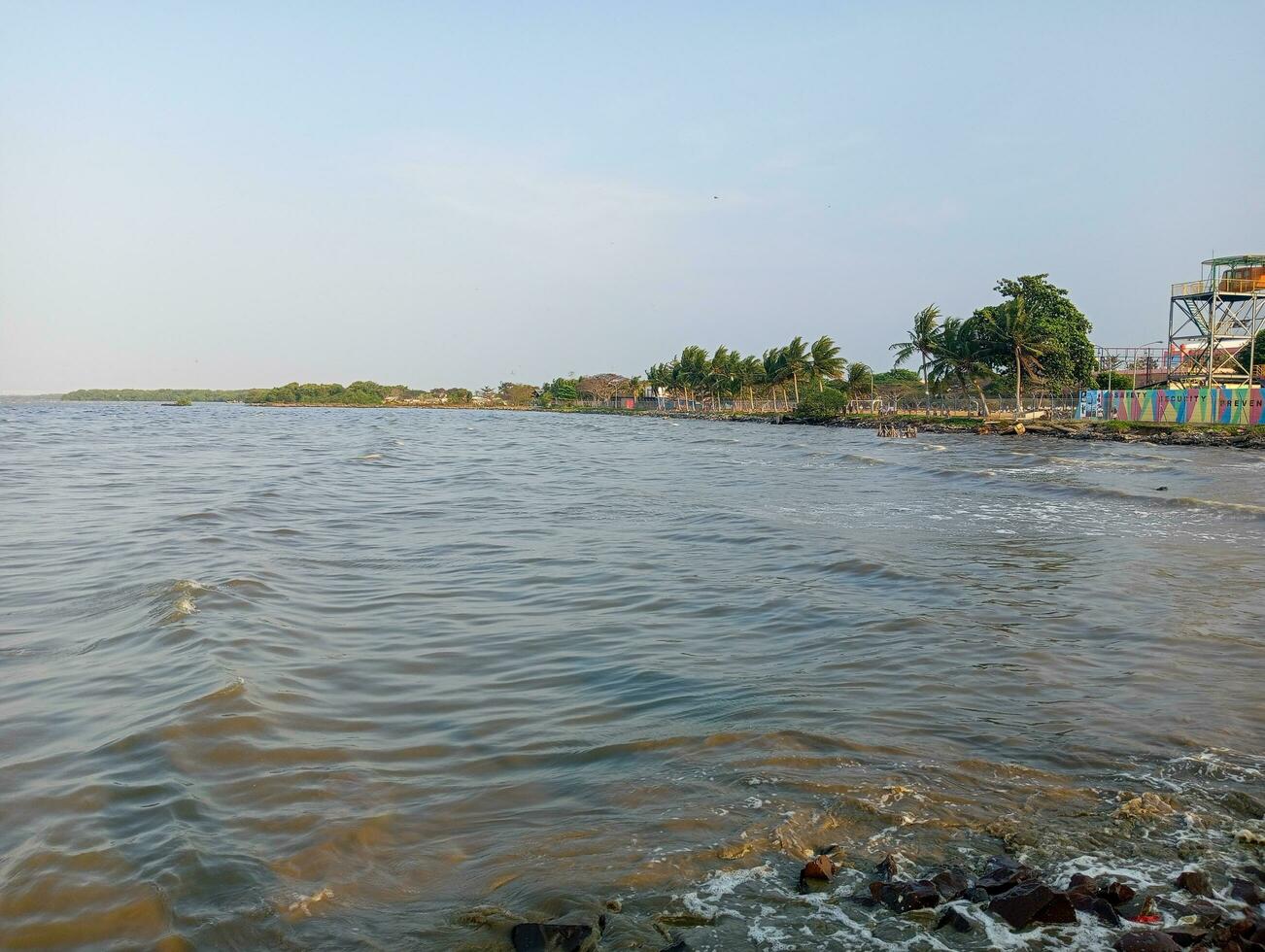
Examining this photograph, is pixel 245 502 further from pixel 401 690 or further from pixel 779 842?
pixel 779 842

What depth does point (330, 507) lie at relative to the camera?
59.6ft

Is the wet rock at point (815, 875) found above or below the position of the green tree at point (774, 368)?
below

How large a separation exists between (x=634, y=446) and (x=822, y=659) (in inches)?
1527

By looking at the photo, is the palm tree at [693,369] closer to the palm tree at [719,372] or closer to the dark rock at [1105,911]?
the palm tree at [719,372]

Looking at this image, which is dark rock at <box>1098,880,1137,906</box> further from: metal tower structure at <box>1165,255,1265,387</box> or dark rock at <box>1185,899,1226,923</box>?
metal tower structure at <box>1165,255,1265,387</box>

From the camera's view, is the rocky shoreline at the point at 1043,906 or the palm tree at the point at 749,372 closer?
the rocky shoreline at the point at 1043,906

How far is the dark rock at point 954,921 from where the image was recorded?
3.51m

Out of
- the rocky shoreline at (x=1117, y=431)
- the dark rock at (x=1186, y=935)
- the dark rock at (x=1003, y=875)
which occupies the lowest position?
the dark rock at (x=1003, y=875)

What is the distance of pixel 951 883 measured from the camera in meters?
3.81

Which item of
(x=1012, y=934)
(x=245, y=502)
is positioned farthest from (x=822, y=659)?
(x=245, y=502)

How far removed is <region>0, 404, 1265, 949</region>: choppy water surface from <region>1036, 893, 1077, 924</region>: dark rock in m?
0.05

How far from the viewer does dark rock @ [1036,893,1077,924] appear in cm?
352

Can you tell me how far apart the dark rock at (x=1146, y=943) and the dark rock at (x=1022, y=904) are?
0.24 metres

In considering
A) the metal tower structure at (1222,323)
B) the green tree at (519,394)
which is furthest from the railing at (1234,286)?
the green tree at (519,394)
